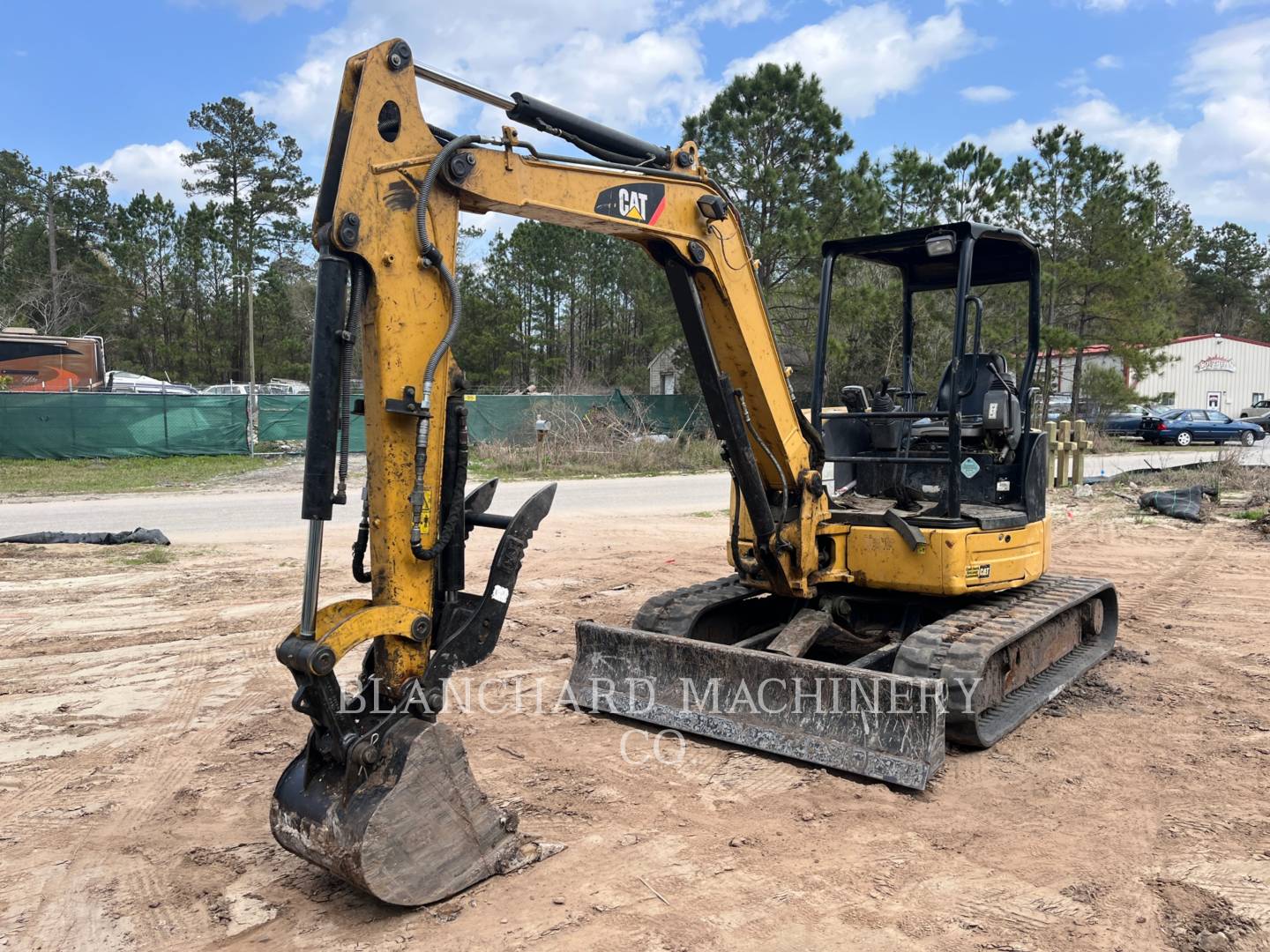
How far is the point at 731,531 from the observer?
582cm

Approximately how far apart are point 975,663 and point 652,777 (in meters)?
1.67

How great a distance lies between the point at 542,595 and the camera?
868cm

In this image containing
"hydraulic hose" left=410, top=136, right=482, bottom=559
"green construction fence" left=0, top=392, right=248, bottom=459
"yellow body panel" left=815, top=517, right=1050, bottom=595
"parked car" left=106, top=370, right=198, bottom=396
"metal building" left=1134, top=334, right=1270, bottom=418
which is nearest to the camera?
"hydraulic hose" left=410, top=136, right=482, bottom=559

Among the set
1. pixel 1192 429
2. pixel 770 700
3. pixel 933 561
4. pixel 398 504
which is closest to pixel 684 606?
pixel 770 700

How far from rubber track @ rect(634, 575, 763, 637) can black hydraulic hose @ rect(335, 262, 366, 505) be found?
2820 mm

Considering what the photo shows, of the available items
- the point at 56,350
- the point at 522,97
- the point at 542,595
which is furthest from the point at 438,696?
the point at 56,350

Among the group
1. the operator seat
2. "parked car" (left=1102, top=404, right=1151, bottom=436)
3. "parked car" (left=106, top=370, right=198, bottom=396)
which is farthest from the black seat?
"parked car" (left=106, top=370, right=198, bottom=396)

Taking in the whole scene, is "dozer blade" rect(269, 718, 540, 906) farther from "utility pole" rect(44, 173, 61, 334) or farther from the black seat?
"utility pole" rect(44, 173, 61, 334)

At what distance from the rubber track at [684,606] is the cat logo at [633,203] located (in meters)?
2.41

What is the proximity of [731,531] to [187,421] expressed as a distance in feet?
68.4

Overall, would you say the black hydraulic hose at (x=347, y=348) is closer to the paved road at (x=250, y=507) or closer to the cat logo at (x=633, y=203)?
the cat logo at (x=633, y=203)

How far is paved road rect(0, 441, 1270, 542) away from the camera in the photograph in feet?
40.9

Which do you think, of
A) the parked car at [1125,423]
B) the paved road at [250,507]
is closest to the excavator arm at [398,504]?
the paved road at [250,507]

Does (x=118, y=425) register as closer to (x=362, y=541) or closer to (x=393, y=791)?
(x=362, y=541)
